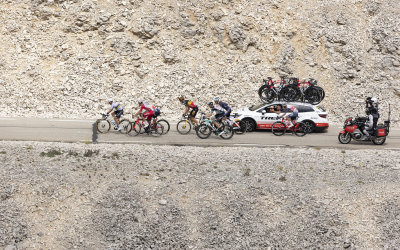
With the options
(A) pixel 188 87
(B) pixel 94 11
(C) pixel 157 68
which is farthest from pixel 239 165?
(B) pixel 94 11

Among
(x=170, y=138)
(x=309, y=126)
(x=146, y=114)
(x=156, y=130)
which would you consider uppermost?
(x=146, y=114)

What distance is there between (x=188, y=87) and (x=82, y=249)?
16.9 meters

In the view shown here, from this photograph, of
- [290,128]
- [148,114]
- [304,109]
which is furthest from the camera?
[304,109]

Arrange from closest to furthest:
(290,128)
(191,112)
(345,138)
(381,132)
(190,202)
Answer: (190,202) < (381,132) < (345,138) < (191,112) < (290,128)

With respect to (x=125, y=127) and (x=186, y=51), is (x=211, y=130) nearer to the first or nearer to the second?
(x=125, y=127)

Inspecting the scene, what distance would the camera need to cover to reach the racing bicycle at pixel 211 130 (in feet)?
61.5

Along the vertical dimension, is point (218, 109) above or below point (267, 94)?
below

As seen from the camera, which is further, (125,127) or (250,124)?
(250,124)

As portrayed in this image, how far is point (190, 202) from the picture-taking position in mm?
12234

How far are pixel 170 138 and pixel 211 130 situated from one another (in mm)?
1906

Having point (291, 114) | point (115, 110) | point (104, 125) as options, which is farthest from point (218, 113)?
point (104, 125)

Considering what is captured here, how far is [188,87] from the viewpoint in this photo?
86.3 ft

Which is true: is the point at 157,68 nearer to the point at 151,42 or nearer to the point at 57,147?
the point at 151,42

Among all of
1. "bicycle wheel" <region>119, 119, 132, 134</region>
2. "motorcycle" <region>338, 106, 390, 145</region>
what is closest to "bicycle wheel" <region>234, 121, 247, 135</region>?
"motorcycle" <region>338, 106, 390, 145</region>
